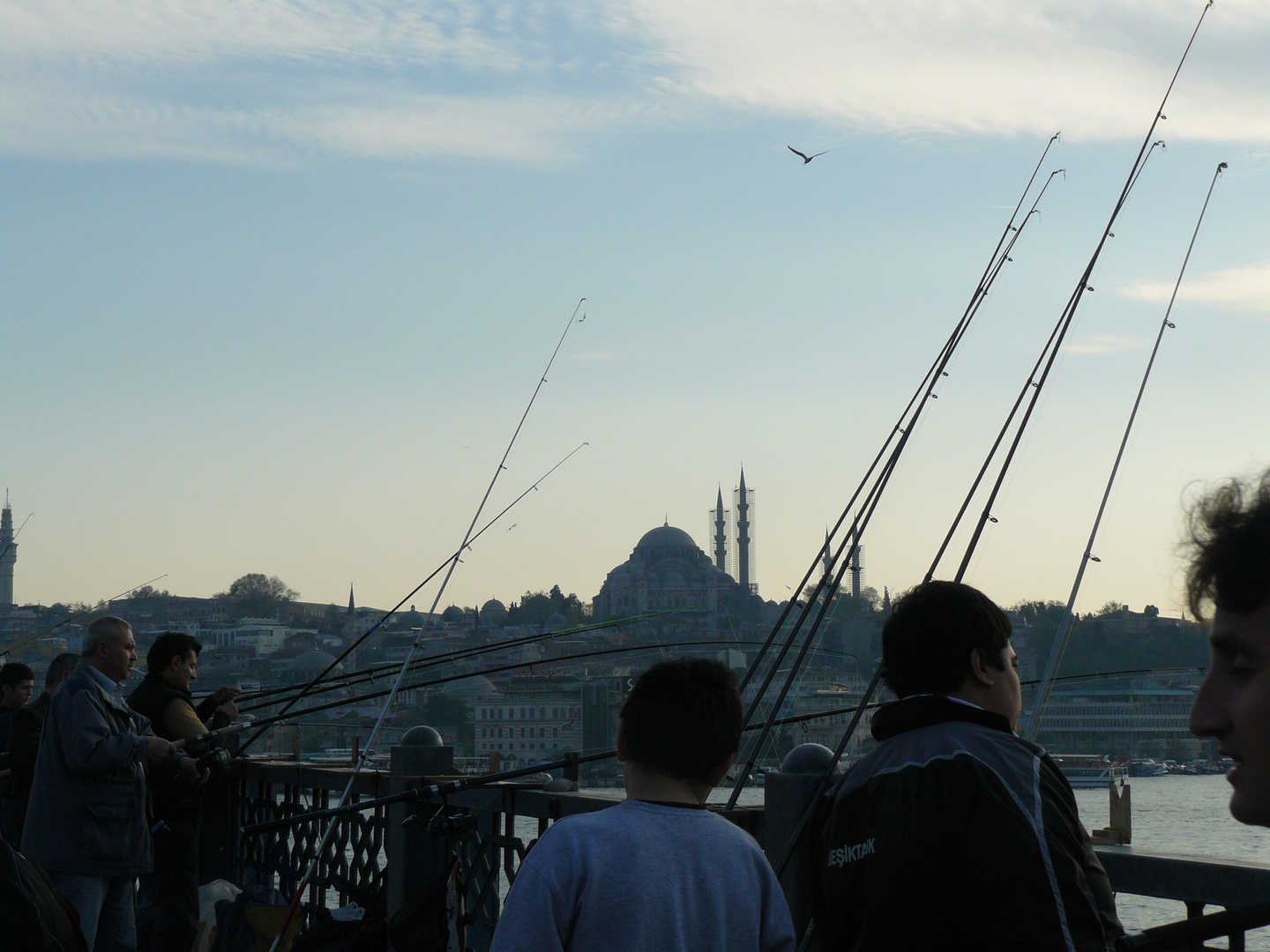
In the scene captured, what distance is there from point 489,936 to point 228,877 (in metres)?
2.18

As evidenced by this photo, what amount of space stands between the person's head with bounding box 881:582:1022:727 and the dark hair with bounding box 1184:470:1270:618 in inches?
34.8

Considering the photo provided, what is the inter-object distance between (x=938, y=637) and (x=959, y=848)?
318mm

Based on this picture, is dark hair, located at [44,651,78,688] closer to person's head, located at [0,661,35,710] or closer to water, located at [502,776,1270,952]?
person's head, located at [0,661,35,710]

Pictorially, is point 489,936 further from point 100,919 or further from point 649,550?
point 649,550

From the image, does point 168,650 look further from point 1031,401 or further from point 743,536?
point 743,536

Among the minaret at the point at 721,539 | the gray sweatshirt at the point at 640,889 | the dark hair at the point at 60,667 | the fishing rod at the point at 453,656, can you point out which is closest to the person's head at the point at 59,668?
the dark hair at the point at 60,667

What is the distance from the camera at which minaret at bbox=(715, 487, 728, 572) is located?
108 meters

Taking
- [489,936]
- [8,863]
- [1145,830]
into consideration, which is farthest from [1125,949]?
[489,936]

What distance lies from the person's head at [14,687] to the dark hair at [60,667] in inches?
29.0

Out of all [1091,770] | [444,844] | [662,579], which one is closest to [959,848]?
[1091,770]

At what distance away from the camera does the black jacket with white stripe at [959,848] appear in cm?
158

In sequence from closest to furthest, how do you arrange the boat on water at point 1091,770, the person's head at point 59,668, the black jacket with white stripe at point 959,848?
1. the black jacket with white stripe at point 959,848
2. the boat on water at point 1091,770
3. the person's head at point 59,668

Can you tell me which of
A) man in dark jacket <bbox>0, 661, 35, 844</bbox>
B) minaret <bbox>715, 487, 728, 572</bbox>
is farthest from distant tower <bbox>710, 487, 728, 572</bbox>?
man in dark jacket <bbox>0, 661, 35, 844</bbox>

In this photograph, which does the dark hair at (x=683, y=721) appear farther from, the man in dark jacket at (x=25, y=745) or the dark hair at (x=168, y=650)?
the man in dark jacket at (x=25, y=745)
